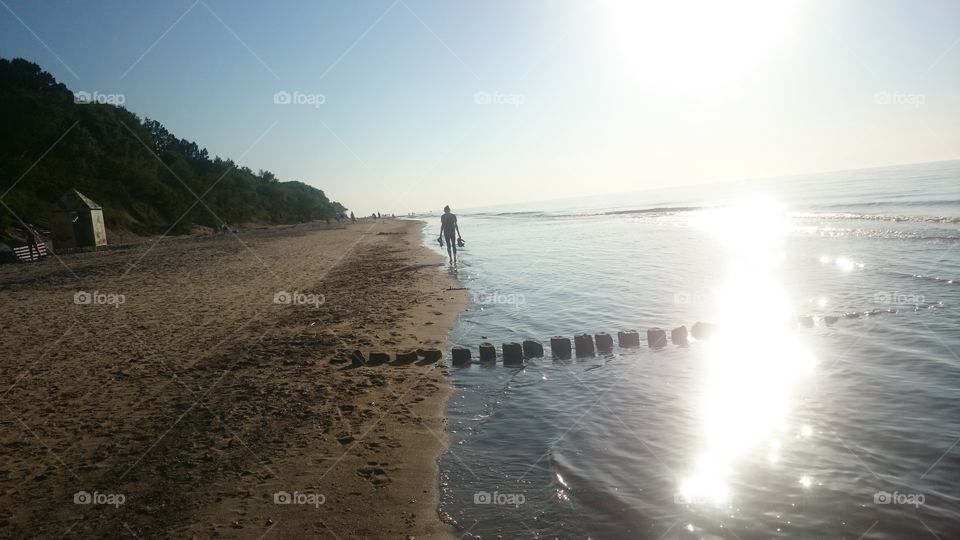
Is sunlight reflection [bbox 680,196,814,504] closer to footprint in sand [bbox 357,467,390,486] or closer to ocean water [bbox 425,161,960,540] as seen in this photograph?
ocean water [bbox 425,161,960,540]

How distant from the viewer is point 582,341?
9859 mm

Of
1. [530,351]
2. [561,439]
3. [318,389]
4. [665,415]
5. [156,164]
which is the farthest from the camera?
[156,164]

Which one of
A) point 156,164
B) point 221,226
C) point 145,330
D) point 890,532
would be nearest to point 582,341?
point 890,532

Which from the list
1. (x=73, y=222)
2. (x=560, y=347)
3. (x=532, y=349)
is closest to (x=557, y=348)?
(x=560, y=347)

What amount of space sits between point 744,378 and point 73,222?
37732 mm

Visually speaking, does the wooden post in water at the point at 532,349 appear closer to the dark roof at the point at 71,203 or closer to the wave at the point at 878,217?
the wave at the point at 878,217

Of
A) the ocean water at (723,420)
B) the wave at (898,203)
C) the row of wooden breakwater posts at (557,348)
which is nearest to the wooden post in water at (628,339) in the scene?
the row of wooden breakwater posts at (557,348)

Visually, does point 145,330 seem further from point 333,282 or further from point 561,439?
point 561,439

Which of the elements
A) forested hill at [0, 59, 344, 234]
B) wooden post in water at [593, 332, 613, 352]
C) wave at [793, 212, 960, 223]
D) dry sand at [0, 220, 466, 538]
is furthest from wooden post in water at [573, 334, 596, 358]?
forested hill at [0, 59, 344, 234]

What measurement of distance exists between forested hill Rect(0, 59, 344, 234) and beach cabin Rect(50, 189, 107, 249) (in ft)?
6.28

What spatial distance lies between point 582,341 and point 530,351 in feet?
3.11

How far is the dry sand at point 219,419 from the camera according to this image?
4.66 meters

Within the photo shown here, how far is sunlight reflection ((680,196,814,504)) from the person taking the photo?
5540mm

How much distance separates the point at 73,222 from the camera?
3297 centimetres
